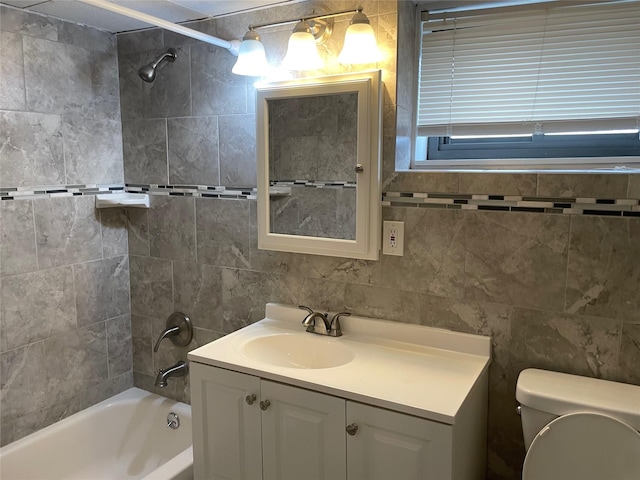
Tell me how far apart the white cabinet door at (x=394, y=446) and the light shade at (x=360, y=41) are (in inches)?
44.0

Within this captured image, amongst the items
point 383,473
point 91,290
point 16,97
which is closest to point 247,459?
point 383,473

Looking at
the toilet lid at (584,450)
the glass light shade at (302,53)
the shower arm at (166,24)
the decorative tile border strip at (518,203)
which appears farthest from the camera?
the glass light shade at (302,53)

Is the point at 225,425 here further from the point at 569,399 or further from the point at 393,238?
the point at 569,399

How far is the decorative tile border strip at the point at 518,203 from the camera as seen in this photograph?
1510 mm

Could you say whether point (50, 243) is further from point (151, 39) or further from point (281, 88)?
point (281, 88)

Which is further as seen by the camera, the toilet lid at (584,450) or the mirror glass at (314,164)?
the mirror glass at (314,164)

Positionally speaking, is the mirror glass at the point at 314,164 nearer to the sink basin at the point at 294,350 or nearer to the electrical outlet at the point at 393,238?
the electrical outlet at the point at 393,238

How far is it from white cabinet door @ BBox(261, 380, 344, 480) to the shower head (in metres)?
1.42

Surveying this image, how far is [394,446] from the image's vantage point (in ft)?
4.69

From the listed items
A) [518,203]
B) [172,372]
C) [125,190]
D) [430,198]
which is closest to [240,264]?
[172,372]

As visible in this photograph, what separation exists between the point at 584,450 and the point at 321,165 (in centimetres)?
125

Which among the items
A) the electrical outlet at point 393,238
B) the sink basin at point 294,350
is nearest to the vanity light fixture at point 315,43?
the electrical outlet at point 393,238

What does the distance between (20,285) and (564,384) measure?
2.10 meters

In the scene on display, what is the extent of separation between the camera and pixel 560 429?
55.4 inches
